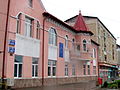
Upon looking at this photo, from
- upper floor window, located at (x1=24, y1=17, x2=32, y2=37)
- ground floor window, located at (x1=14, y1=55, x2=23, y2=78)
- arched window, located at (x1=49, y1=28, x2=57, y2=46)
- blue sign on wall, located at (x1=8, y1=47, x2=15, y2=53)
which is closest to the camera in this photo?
blue sign on wall, located at (x1=8, y1=47, x2=15, y2=53)

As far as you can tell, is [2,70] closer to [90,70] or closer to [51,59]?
[51,59]

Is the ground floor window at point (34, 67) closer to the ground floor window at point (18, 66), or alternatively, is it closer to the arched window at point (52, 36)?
the ground floor window at point (18, 66)

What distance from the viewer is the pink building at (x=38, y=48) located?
17578mm

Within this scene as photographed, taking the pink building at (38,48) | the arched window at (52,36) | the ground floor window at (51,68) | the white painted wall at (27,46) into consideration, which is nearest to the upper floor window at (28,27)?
the pink building at (38,48)

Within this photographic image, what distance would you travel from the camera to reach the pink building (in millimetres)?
17578

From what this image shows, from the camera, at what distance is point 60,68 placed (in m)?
25.7

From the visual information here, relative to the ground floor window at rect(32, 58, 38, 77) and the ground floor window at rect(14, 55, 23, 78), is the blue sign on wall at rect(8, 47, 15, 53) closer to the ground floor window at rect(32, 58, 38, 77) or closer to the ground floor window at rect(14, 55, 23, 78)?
the ground floor window at rect(14, 55, 23, 78)

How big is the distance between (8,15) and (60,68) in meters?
10.9

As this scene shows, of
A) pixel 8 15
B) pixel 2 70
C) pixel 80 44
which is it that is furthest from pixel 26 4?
pixel 80 44

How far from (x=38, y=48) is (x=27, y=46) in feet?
6.29

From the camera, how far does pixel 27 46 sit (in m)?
19.8

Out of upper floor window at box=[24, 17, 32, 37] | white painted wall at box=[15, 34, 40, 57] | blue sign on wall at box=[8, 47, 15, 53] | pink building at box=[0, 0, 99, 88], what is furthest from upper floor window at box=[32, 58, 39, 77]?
blue sign on wall at box=[8, 47, 15, 53]

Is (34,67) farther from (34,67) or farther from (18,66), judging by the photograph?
(18,66)

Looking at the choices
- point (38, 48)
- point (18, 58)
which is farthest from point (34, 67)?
point (18, 58)
